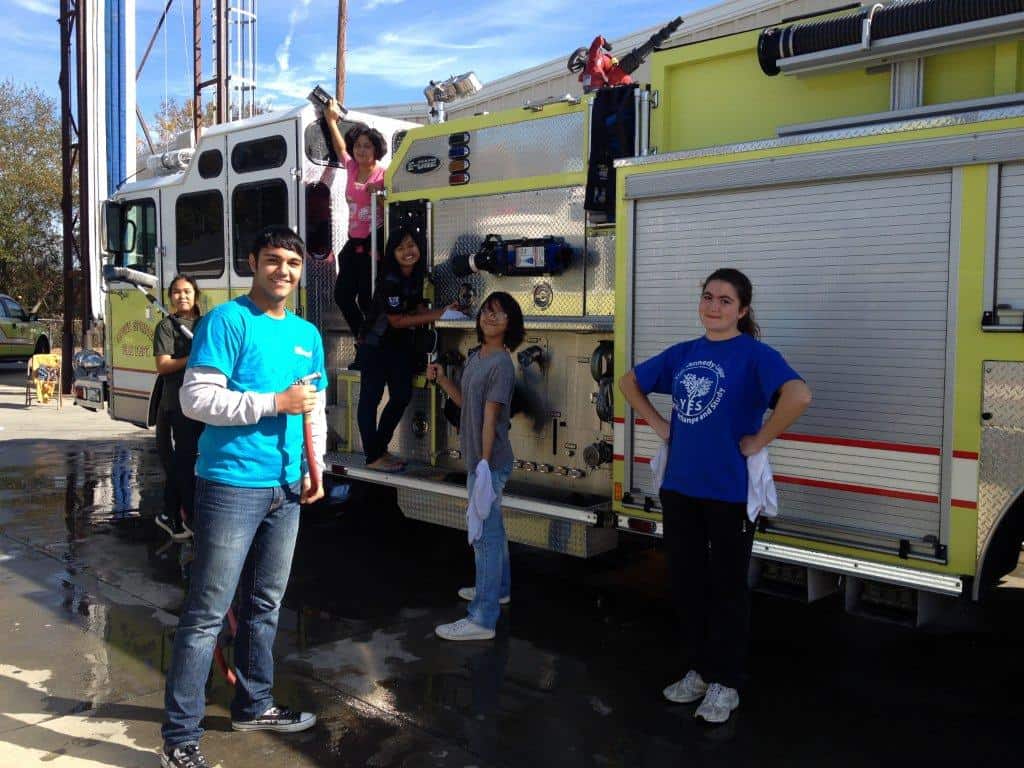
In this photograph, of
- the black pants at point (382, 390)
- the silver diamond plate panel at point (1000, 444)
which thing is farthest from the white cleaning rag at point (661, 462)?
the black pants at point (382, 390)

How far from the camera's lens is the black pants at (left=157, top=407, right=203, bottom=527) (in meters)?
6.25

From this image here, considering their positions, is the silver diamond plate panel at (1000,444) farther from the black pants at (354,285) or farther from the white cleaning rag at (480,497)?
the black pants at (354,285)

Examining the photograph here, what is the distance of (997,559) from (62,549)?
586 centimetres

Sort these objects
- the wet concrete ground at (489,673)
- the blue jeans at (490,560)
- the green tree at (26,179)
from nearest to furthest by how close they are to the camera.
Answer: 1. the wet concrete ground at (489,673)
2. the blue jeans at (490,560)
3. the green tree at (26,179)

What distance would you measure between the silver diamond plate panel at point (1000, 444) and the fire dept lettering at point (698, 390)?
39.7 inches

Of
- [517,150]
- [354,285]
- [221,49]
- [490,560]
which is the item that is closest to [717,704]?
[490,560]

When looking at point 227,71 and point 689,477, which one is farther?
point 227,71

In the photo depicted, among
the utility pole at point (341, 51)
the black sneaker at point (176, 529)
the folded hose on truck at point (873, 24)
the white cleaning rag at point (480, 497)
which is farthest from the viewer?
the utility pole at point (341, 51)

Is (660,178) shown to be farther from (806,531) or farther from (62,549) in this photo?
(62,549)

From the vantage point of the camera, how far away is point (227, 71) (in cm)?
2236

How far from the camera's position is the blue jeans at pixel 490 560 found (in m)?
4.80

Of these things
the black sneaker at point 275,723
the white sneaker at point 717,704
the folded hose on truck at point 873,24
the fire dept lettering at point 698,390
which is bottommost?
the black sneaker at point 275,723

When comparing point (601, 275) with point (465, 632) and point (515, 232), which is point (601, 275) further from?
point (465, 632)

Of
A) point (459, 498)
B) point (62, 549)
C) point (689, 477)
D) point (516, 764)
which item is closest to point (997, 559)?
point (689, 477)
